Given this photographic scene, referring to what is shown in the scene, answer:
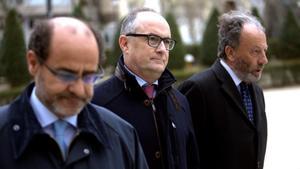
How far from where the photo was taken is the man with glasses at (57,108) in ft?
6.25

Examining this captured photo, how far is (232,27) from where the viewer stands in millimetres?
3686

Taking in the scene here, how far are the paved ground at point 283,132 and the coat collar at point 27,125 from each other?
6.23 m

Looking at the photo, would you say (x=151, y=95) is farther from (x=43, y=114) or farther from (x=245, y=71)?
(x=43, y=114)

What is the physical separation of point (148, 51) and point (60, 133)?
1189 mm

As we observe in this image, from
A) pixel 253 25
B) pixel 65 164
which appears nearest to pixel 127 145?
pixel 65 164

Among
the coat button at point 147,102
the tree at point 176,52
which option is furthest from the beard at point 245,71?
the tree at point 176,52

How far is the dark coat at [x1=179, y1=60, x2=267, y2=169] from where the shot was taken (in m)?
3.57

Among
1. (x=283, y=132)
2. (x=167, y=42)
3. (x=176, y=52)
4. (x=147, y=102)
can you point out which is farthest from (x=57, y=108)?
(x=176, y=52)

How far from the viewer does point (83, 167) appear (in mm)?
1968

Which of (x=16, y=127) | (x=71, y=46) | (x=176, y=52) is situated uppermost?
(x=71, y=46)

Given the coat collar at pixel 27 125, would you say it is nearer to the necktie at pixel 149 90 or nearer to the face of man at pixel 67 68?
the face of man at pixel 67 68

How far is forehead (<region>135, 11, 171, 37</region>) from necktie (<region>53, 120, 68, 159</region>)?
3.95ft

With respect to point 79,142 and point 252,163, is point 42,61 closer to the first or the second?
point 79,142

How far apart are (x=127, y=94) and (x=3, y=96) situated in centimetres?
1699
